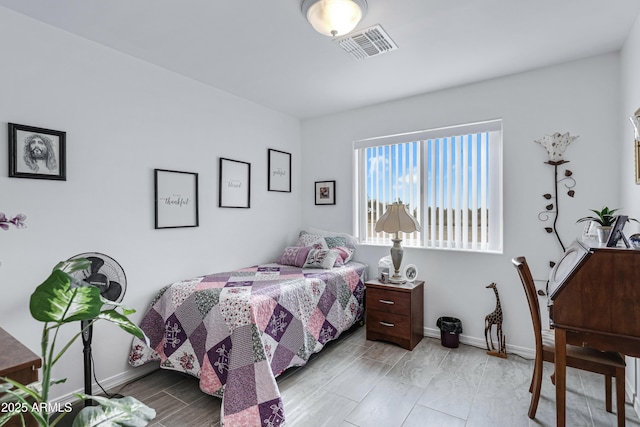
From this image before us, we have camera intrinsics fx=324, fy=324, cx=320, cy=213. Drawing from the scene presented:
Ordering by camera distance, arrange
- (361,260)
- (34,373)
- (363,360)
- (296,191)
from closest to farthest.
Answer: (34,373) < (363,360) < (361,260) < (296,191)

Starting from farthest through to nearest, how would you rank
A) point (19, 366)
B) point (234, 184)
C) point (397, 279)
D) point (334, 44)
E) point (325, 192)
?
point (325, 192) → point (234, 184) → point (397, 279) → point (334, 44) → point (19, 366)

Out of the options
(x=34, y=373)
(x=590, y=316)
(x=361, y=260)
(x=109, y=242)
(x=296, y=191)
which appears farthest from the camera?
(x=296, y=191)

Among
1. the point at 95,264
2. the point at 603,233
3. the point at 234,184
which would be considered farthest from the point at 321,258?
the point at 603,233

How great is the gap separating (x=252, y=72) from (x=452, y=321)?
118 inches

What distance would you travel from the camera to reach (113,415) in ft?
2.48

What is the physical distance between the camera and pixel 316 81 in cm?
307

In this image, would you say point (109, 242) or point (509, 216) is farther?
point (509, 216)

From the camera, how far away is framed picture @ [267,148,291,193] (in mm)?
3857

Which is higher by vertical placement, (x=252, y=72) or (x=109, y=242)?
(x=252, y=72)

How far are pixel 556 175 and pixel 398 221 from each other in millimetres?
1377

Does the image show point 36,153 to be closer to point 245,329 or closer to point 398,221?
point 245,329

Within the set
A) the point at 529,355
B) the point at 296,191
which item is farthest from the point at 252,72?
the point at 529,355

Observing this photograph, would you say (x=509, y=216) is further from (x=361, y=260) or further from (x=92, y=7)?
(x=92, y=7)

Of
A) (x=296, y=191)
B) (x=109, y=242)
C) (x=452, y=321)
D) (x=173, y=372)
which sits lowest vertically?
(x=173, y=372)
